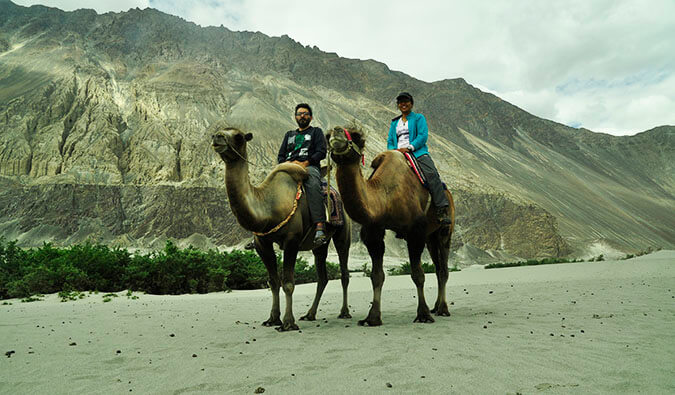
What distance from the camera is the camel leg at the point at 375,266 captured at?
6.04 meters

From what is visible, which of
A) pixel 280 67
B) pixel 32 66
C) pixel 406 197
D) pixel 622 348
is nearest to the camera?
pixel 622 348

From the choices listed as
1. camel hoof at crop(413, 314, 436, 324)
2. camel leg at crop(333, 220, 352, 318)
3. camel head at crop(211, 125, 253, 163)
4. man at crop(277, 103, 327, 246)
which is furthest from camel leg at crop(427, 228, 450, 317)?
camel head at crop(211, 125, 253, 163)

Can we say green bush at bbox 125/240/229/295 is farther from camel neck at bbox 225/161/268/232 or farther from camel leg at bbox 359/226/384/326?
camel leg at bbox 359/226/384/326

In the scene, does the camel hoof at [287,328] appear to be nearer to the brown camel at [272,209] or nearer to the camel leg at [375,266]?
the brown camel at [272,209]

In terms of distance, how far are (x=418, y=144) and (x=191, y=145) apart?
49450 mm

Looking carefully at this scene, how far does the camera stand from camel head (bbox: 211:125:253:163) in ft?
17.5

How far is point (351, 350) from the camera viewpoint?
14.5 feet

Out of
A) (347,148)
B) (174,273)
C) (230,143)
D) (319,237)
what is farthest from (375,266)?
(174,273)

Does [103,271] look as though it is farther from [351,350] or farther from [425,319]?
[351,350]

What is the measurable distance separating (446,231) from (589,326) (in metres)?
2.74

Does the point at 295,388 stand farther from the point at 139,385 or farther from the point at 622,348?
the point at 622,348

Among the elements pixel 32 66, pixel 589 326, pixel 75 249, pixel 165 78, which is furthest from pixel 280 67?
pixel 589 326

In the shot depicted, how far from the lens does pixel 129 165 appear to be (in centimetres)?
5022

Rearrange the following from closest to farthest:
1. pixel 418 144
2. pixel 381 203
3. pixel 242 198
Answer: pixel 242 198, pixel 381 203, pixel 418 144
